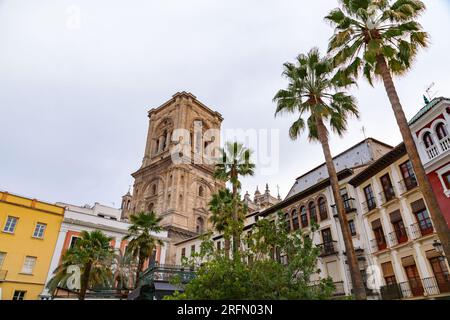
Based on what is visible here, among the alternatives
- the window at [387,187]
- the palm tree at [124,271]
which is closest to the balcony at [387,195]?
→ the window at [387,187]

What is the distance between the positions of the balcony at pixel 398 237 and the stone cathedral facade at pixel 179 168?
2737 centimetres

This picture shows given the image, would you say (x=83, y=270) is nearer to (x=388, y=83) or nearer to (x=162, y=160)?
(x=388, y=83)

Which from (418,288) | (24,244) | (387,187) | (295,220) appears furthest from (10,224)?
(418,288)

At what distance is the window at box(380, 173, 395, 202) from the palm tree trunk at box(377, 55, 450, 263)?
442 inches

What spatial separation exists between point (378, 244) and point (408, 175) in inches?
210

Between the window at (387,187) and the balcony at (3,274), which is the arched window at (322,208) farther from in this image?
the balcony at (3,274)

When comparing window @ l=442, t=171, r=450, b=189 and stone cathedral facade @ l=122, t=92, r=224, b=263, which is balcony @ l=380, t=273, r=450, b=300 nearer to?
window @ l=442, t=171, r=450, b=189

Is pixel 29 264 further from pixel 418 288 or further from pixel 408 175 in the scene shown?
pixel 408 175

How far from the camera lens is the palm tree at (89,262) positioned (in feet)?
63.2

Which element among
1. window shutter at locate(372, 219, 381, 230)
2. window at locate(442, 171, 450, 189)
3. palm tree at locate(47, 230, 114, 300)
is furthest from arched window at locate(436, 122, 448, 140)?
palm tree at locate(47, 230, 114, 300)

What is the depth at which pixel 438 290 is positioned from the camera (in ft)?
52.9

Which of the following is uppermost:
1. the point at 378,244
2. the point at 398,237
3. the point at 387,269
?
the point at 398,237

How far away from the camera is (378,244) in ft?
67.9
